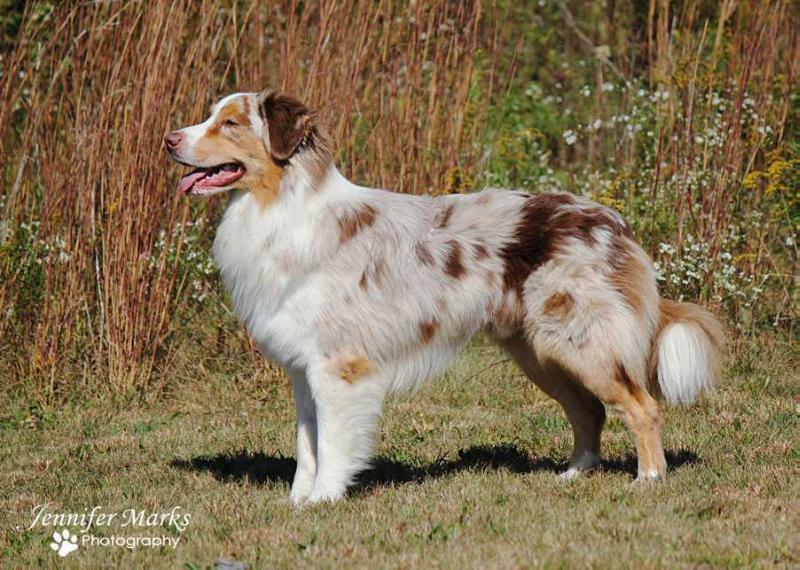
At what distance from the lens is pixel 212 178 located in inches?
206

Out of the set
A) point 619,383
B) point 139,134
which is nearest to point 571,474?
point 619,383

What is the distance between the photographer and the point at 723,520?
15.2 ft

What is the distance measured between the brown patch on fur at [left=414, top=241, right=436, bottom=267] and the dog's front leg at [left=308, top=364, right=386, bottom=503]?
0.58m

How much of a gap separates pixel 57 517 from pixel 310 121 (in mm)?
2125

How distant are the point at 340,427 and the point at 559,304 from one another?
3.78ft

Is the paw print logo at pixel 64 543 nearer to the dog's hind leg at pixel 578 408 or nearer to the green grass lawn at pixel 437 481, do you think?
the green grass lawn at pixel 437 481

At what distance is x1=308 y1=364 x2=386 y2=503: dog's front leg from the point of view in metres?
5.21

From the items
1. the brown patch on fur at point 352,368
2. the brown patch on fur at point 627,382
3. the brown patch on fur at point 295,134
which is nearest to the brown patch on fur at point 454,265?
the brown patch on fur at point 352,368

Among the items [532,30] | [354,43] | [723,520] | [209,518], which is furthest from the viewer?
[532,30]

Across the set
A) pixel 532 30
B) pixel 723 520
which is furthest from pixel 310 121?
pixel 532 30

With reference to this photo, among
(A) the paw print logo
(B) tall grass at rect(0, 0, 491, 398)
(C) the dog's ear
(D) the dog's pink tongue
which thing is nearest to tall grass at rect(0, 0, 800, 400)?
(B) tall grass at rect(0, 0, 491, 398)

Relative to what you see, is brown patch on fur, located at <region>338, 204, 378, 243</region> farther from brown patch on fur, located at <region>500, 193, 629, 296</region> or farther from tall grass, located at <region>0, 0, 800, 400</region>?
tall grass, located at <region>0, 0, 800, 400</region>

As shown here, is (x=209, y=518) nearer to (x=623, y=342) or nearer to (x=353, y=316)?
(x=353, y=316)

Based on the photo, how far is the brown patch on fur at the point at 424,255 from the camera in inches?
211
